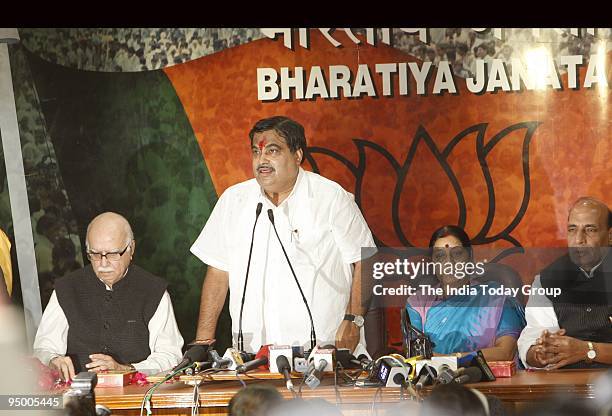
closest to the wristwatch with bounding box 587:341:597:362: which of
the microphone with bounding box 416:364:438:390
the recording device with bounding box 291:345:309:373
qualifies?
the microphone with bounding box 416:364:438:390

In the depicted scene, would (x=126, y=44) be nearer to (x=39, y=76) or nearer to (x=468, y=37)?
(x=39, y=76)

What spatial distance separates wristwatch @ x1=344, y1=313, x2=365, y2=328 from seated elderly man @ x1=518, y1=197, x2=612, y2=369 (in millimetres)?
888

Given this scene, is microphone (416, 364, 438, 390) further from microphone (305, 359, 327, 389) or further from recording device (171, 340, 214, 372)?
recording device (171, 340, 214, 372)

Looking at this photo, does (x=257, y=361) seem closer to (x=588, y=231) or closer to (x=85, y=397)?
(x=85, y=397)

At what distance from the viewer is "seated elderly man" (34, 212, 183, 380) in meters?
5.55

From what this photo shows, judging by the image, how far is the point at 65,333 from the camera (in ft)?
18.4

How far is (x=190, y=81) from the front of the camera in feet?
18.4

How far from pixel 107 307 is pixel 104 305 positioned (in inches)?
0.8

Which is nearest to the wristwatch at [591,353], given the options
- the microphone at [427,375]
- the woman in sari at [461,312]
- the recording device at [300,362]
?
the woman in sari at [461,312]

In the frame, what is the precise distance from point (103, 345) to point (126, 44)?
1747 millimetres

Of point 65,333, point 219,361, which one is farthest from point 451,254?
point 65,333

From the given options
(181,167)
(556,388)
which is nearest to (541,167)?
(556,388)

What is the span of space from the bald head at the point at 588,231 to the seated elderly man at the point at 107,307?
2.31 metres

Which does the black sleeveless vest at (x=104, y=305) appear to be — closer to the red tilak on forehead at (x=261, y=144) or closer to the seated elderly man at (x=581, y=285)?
the red tilak on forehead at (x=261, y=144)
